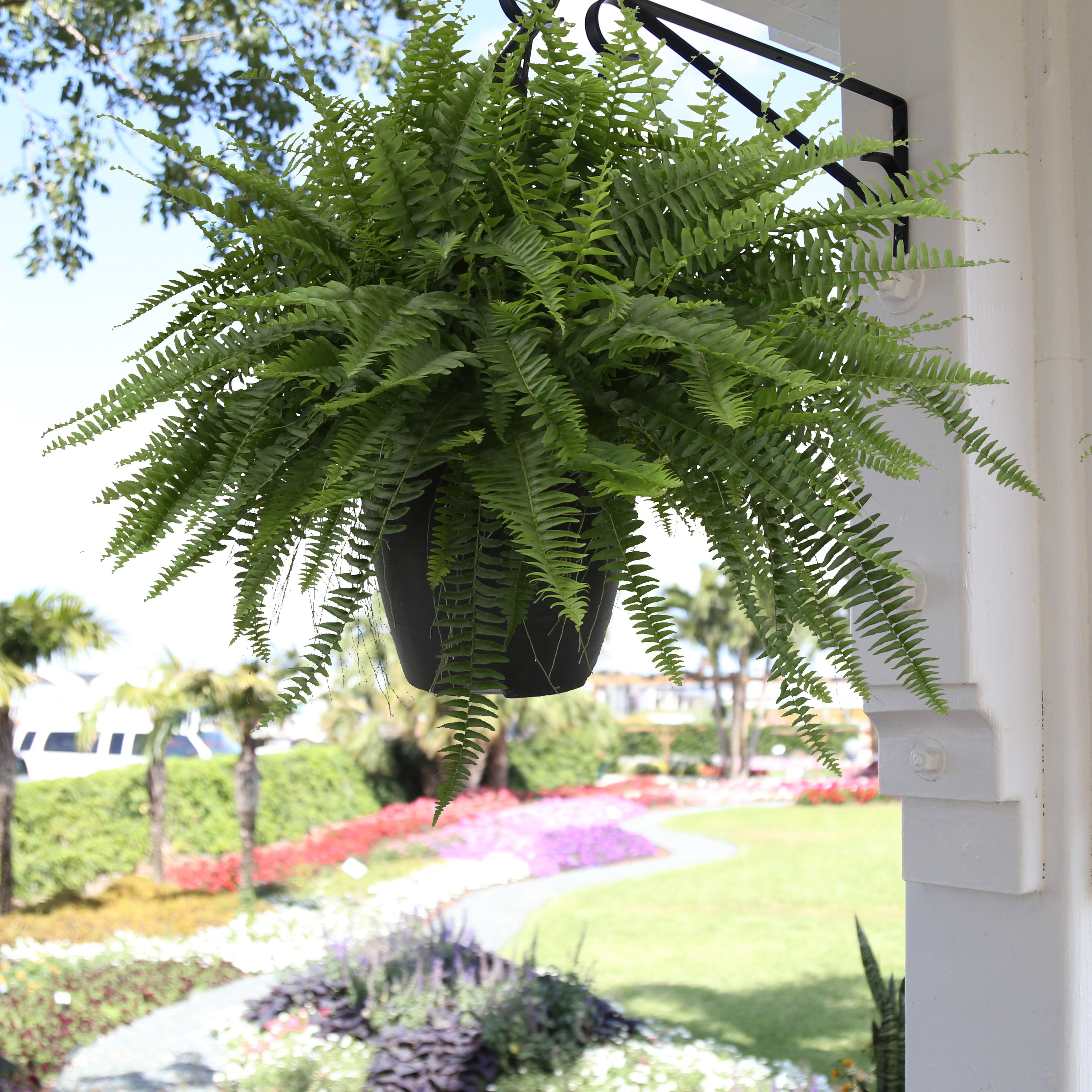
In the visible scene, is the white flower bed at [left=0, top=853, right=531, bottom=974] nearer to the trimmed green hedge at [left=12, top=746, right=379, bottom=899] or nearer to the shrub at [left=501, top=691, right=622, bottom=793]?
the trimmed green hedge at [left=12, top=746, right=379, bottom=899]

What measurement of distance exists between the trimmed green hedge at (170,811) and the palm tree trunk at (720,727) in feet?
14.7

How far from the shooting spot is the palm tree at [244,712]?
6496 mm

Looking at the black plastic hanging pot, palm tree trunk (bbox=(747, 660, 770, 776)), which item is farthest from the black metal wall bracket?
palm tree trunk (bbox=(747, 660, 770, 776))

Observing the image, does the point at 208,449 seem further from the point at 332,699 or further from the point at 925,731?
the point at 332,699

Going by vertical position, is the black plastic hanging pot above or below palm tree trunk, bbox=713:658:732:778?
above

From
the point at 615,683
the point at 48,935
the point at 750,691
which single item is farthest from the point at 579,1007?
the point at 750,691

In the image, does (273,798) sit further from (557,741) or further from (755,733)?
(755,733)

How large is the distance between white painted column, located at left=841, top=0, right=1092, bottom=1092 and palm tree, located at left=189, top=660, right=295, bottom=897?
5.68 m

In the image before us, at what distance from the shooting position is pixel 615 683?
34.1 ft

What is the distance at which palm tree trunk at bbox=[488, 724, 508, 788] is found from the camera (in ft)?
30.0

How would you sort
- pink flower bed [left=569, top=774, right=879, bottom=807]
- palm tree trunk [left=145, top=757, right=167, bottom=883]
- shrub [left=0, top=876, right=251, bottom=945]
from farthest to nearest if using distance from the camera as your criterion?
pink flower bed [left=569, top=774, right=879, bottom=807] < palm tree trunk [left=145, top=757, right=167, bottom=883] < shrub [left=0, top=876, right=251, bottom=945]

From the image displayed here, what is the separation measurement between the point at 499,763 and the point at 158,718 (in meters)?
3.52

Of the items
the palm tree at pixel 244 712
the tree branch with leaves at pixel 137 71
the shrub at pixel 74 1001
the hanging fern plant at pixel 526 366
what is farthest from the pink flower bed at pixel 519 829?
the hanging fern plant at pixel 526 366

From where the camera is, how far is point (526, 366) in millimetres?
479
